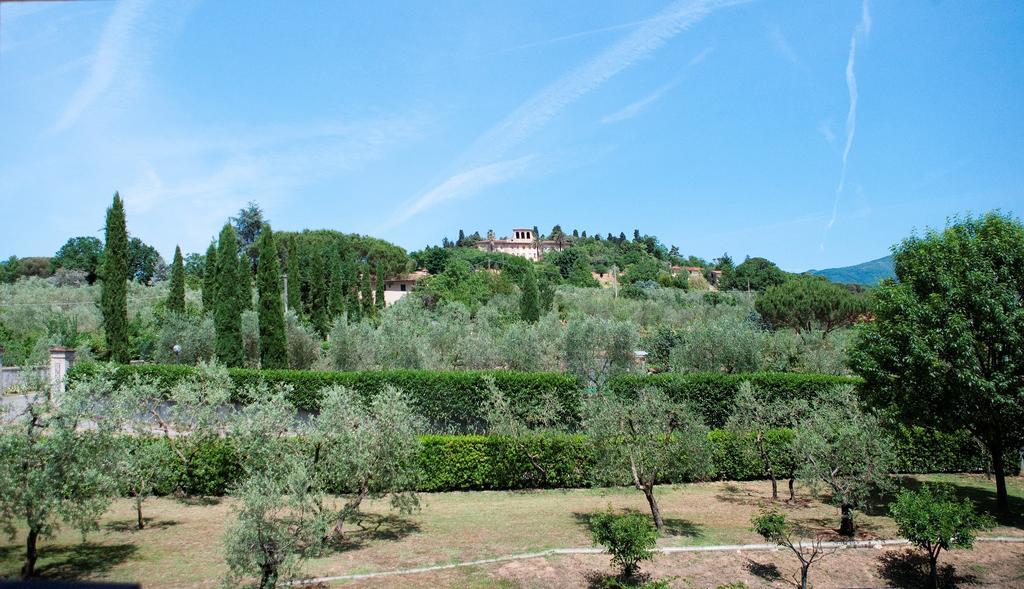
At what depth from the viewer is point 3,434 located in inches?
323

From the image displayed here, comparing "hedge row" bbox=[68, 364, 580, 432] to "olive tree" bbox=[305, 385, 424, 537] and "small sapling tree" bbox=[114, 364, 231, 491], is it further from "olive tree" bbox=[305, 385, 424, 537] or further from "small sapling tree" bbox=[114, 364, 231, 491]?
"olive tree" bbox=[305, 385, 424, 537]

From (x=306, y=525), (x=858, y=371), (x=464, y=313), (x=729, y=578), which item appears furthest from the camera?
(x=464, y=313)

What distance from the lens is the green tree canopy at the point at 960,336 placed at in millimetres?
12859

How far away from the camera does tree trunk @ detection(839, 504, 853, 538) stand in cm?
1275

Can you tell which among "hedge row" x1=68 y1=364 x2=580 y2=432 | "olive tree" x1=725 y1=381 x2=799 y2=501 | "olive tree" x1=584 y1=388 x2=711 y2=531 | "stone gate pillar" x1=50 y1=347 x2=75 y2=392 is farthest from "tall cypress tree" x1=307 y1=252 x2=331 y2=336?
"olive tree" x1=584 y1=388 x2=711 y2=531

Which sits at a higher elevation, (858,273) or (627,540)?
(858,273)

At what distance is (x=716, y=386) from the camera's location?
22.2m

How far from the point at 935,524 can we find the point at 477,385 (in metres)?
13.9

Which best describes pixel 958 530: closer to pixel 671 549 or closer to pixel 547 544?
pixel 671 549

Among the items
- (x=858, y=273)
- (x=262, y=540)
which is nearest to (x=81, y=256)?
(x=262, y=540)

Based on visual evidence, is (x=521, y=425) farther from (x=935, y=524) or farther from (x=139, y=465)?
(x=935, y=524)

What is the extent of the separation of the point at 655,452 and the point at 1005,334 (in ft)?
25.6

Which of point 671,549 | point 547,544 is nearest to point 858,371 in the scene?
point 671,549

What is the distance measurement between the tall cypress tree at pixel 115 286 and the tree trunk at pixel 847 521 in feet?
88.4
